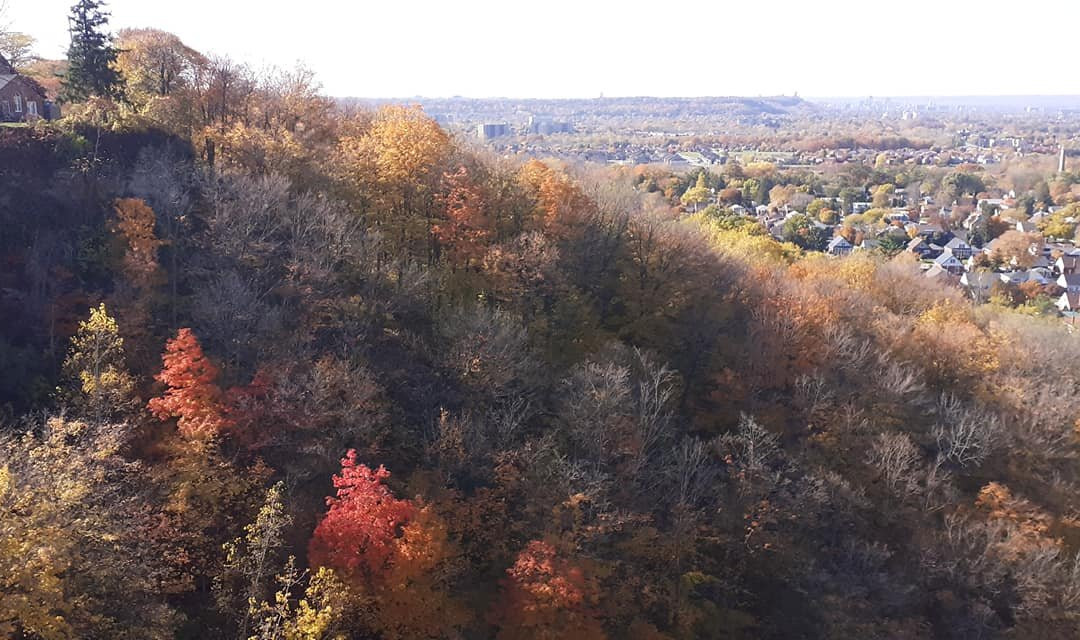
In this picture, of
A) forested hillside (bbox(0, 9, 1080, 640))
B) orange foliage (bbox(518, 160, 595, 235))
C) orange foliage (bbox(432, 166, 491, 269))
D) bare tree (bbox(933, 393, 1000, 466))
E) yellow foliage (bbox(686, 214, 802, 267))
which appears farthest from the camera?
Result: yellow foliage (bbox(686, 214, 802, 267))

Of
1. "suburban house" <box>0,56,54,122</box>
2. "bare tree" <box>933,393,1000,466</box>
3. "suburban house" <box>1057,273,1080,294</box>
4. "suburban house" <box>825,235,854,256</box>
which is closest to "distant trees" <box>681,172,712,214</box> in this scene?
"suburban house" <box>825,235,854,256</box>

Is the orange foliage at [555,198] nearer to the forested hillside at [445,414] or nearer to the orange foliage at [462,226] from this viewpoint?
the forested hillside at [445,414]

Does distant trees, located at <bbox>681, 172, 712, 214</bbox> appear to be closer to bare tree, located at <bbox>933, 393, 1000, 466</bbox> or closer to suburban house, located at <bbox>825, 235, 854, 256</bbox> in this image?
suburban house, located at <bbox>825, 235, 854, 256</bbox>

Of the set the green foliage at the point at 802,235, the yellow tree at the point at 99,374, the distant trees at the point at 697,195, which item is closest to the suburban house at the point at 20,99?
the yellow tree at the point at 99,374

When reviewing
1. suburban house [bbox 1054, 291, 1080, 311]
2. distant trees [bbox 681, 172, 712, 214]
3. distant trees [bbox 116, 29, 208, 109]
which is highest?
distant trees [bbox 116, 29, 208, 109]

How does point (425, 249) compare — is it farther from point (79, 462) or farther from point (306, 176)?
point (79, 462)

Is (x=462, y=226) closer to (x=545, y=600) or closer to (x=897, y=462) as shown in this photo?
(x=545, y=600)
